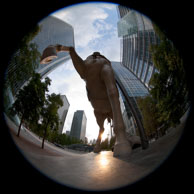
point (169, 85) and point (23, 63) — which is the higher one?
point (23, 63)

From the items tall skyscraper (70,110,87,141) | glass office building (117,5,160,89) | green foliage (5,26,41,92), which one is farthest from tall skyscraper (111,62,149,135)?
tall skyscraper (70,110,87,141)

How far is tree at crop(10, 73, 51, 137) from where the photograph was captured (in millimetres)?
1243

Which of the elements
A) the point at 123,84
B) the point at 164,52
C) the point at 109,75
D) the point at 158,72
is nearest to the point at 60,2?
the point at 164,52

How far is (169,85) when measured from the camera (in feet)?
3.09

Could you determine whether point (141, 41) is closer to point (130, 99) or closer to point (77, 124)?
point (130, 99)

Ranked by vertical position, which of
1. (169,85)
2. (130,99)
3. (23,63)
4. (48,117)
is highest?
(23,63)

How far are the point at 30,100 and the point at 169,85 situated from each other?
1.32 m

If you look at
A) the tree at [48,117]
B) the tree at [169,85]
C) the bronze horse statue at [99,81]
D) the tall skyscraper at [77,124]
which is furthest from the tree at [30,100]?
the tall skyscraper at [77,124]

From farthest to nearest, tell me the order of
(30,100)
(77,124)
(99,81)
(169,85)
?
(77,124) → (99,81) → (30,100) → (169,85)

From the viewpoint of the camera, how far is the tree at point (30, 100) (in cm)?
124

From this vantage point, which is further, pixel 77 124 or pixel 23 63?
pixel 77 124

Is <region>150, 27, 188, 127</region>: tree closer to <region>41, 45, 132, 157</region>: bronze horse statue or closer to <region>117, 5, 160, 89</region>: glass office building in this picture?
<region>117, 5, 160, 89</region>: glass office building

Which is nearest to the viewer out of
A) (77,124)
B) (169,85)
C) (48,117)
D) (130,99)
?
(169,85)

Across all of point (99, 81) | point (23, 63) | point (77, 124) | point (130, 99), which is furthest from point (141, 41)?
point (77, 124)
